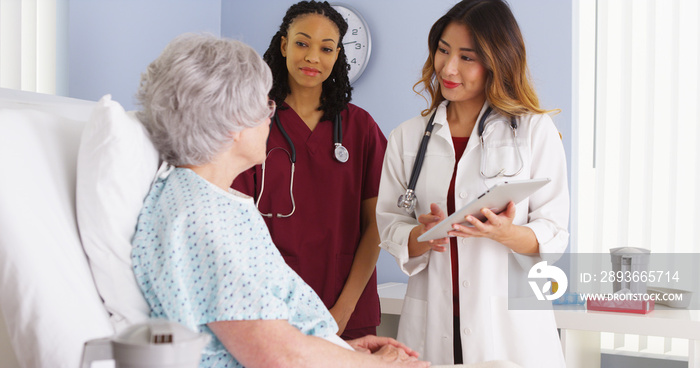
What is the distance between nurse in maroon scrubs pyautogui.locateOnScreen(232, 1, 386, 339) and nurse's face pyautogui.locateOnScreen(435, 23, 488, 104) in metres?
0.37

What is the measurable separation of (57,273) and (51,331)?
3.5 inches

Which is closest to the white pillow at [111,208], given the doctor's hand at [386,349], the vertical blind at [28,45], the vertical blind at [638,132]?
the doctor's hand at [386,349]

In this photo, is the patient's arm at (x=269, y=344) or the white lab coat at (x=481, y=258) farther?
the white lab coat at (x=481, y=258)

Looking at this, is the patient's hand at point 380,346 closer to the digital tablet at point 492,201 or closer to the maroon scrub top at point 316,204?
the digital tablet at point 492,201

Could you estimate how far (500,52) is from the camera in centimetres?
154

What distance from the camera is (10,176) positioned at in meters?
0.96

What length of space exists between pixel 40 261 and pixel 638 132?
2418 mm

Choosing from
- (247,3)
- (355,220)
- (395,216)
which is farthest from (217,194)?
(247,3)

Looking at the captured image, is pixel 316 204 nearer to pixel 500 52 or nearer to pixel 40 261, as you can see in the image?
pixel 500 52

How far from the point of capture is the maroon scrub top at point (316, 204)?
1.79 meters

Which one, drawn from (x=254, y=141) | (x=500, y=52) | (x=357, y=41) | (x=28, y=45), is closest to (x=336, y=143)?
(x=500, y=52)

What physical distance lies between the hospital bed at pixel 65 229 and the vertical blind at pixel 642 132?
6.99 feet

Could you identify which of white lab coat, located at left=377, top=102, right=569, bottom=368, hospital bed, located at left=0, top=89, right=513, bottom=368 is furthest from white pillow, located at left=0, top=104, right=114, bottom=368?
white lab coat, located at left=377, top=102, right=569, bottom=368

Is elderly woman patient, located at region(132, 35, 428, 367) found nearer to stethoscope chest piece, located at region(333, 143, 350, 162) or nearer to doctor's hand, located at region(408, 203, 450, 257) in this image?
doctor's hand, located at region(408, 203, 450, 257)
